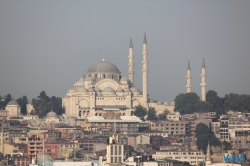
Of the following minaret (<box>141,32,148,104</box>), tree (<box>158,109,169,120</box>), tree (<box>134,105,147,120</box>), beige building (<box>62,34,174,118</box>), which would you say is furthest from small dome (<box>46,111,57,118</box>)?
tree (<box>158,109,169,120</box>)

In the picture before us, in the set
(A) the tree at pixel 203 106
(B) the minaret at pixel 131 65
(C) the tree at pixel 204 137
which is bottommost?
(C) the tree at pixel 204 137

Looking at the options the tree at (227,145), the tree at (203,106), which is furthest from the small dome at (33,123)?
the tree at (227,145)

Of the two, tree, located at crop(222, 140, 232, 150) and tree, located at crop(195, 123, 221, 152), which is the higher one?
tree, located at crop(195, 123, 221, 152)

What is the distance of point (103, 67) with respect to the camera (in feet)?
454

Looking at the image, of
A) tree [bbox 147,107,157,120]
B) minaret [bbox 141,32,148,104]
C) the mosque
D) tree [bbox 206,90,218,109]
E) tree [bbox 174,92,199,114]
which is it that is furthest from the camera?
tree [bbox 206,90,218,109]

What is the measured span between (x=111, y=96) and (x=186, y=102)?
24.9 ft

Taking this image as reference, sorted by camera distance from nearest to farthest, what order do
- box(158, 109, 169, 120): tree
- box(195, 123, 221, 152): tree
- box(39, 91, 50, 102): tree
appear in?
1. box(195, 123, 221, 152): tree
2. box(158, 109, 169, 120): tree
3. box(39, 91, 50, 102): tree

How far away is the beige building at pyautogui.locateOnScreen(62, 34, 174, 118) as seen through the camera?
129m

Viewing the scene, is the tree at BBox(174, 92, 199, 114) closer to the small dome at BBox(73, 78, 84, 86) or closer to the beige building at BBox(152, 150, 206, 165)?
the small dome at BBox(73, 78, 84, 86)

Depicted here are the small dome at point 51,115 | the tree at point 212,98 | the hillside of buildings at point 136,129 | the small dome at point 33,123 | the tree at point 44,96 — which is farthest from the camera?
the tree at point 44,96

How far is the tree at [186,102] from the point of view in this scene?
13000 cm

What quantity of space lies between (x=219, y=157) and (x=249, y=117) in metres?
39.5

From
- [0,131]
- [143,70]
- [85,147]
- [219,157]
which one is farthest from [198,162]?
[143,70]

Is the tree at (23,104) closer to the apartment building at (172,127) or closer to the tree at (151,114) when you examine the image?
the tree at (151,114)
